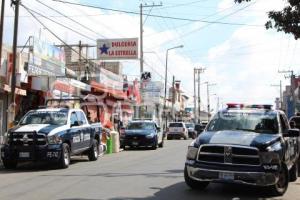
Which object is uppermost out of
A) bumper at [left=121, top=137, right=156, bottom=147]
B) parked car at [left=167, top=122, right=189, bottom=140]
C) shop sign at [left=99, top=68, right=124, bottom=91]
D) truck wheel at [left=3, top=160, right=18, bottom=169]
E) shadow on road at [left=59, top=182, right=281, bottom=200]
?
shop sign at [left=99, top=68, right=124, bottom=91]

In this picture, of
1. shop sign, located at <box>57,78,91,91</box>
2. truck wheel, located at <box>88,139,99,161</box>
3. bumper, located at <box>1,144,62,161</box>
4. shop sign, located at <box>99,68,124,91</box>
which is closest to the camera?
bumper, located at <box>1,144,62,161</box>

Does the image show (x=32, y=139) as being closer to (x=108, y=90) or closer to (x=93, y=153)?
(x=93, y=153)

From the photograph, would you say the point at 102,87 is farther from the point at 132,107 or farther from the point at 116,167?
the point at 116,167

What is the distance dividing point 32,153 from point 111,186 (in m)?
5.19

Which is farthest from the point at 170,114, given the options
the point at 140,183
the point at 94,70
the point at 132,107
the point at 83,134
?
the point at 140,183

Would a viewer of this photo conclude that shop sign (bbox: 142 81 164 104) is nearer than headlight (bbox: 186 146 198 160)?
No

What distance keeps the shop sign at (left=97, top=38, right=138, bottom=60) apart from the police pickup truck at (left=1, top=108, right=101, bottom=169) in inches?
1400

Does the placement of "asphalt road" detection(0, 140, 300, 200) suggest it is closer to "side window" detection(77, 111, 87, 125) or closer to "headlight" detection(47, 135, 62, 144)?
"headlight" detection(47, 135, 62, 144)

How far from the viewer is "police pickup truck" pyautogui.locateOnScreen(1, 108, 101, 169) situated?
57.9 feet

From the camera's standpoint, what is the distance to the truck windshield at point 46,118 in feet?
62.3

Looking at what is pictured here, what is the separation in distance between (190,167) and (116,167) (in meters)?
7.11

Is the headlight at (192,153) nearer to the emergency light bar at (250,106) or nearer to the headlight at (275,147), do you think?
the headlight at (275,147)

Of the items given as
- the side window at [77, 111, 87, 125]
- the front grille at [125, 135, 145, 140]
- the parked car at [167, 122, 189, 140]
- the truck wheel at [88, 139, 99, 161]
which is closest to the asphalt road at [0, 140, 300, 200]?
the side window at [77, 111, 87, 125]

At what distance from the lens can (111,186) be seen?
43.3 ft
